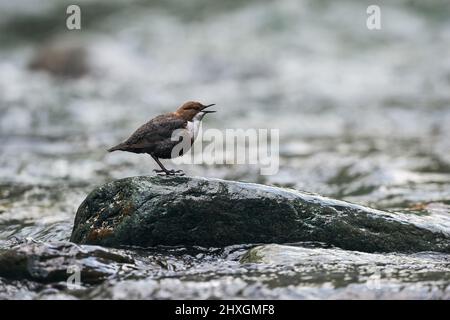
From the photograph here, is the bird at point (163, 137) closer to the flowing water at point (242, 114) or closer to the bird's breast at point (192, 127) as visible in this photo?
the bird's breast at point (192, 127)

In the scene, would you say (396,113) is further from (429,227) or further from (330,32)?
(429,227)

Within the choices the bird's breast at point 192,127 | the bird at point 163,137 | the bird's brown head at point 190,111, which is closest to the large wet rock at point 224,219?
the bird at point 163,137

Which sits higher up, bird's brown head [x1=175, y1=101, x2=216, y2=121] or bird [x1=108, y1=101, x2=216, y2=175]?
bird's brown head [x1=175, y1=101, x2=216, y2=121]

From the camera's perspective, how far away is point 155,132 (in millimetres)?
5828

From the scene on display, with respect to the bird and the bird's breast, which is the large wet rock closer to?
the bird

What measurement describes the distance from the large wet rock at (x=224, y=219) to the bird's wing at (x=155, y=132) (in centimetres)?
38

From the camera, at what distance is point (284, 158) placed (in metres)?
10.7

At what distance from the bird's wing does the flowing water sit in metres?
0.90

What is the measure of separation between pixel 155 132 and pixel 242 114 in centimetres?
794

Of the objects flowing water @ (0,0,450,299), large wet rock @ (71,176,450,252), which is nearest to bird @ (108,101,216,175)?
large wet rock @ (71,176,450,252)

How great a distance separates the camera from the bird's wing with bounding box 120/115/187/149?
5812 millimetres
